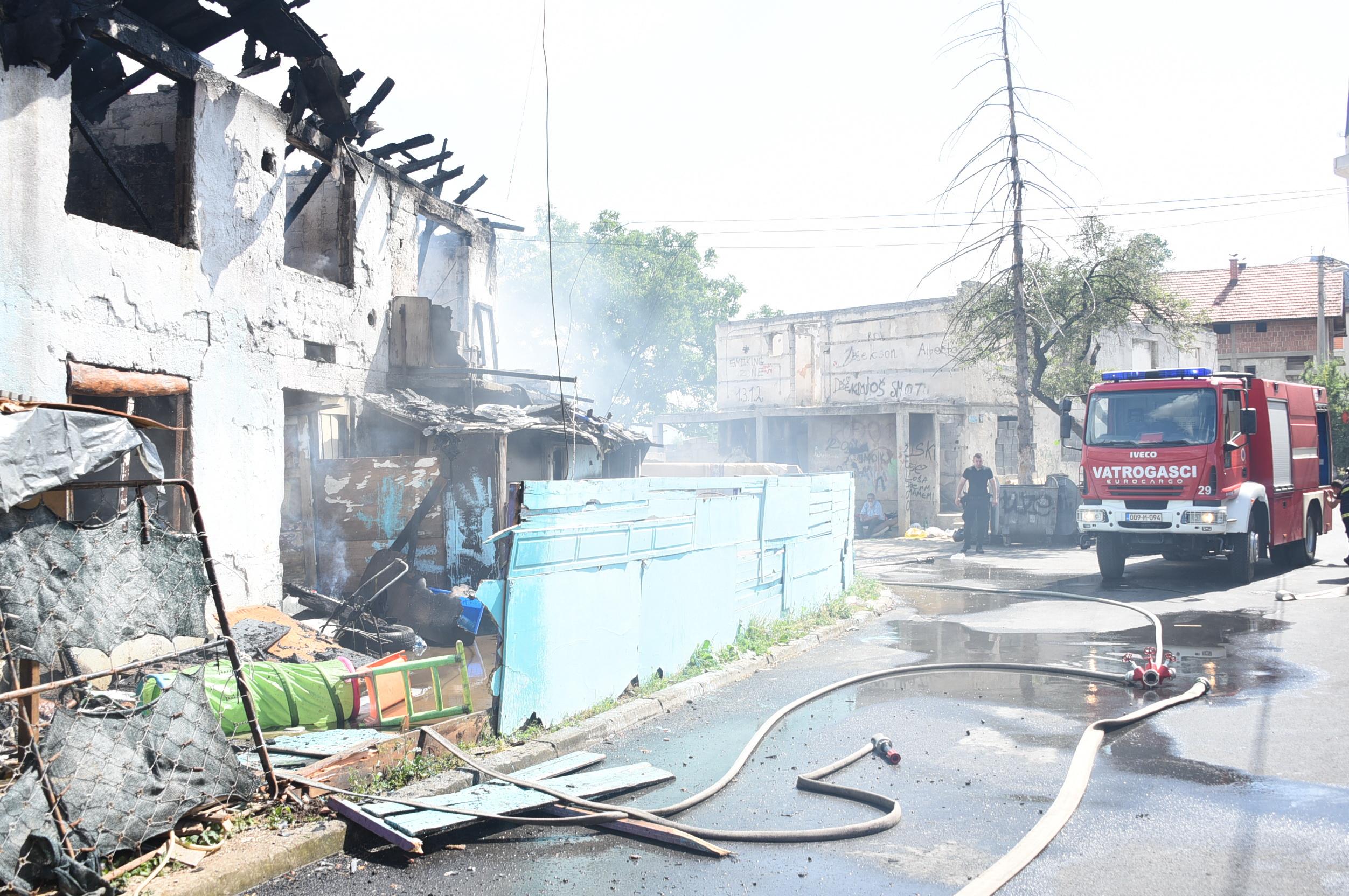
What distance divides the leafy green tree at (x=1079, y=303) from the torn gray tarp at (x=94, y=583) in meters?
20.9

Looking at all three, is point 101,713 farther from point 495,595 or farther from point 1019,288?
point 1019,288

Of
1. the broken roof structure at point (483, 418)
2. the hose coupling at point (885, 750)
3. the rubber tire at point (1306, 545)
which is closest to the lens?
the hose coupling at point (885, 750)

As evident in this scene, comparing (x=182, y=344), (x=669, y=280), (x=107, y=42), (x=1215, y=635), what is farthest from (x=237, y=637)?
(x=669, y=280)

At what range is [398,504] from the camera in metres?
11.1

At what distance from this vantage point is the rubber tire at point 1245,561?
517 inches

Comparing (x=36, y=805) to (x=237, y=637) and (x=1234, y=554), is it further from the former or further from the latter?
(x=1234, y=554)

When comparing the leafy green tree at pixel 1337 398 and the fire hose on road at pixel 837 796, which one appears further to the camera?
the leafy green tree at pixel 1337 398

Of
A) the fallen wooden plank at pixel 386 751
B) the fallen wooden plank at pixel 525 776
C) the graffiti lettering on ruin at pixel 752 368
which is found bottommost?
the fallen wooden plank at pixel 525 776

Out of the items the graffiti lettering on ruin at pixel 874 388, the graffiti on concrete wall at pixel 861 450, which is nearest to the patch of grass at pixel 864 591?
the graffiti on concrete wall at pixel 861 450

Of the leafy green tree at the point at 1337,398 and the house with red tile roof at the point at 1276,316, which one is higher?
the house with red tile roof at the point at 1276,316

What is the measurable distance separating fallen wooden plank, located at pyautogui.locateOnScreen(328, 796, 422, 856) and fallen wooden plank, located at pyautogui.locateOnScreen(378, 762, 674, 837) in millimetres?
50

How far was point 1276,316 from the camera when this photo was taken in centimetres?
4447

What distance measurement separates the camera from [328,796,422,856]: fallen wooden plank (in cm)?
431

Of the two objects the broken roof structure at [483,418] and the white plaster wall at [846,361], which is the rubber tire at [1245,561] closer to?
the broken roof structure at [483,418]
